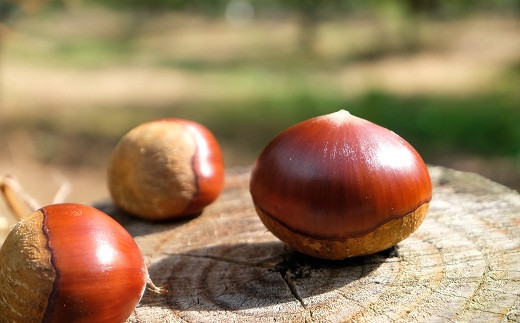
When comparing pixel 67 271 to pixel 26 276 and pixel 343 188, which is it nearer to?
pixel 26 276

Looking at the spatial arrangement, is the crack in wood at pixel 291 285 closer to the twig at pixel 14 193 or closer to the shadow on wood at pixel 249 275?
the shadow on wood at pixel 249 275

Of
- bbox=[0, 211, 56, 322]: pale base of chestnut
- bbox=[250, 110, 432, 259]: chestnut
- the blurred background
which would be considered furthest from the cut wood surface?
the blurred background

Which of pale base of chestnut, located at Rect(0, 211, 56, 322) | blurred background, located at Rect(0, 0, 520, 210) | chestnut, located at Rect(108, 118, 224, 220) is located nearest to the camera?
pale base of chestnut, located at Rect(0, 211, 56, 322)

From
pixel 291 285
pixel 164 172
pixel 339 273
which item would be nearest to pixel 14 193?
pixel 164 172

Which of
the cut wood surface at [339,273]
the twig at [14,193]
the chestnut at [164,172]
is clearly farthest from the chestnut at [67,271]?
the twig at [14,193]

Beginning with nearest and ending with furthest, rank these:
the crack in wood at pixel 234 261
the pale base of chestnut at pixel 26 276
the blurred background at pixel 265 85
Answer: the pale base of chestnut at pixel 26 276 < the crack in wood at pixel 234 261 < the blurred background at pixel 265 85

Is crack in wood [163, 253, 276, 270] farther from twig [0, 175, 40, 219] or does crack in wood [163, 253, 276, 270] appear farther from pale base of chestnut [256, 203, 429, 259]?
twig [0, 175, 40, 219]

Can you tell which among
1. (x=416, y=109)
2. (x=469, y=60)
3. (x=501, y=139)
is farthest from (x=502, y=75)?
(x=501, y=139)
